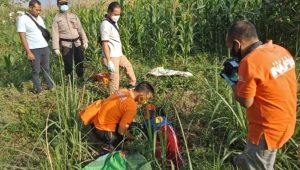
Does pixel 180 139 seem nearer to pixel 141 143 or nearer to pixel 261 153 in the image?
pixel 141 143

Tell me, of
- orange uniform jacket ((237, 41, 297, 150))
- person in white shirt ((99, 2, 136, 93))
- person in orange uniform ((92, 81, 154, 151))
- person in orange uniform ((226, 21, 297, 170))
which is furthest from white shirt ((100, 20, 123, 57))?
orange uniform jacket ((237, 41, 297, 150))

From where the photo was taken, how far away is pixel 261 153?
9.55 ft

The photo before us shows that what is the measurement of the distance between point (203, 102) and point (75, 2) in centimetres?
465

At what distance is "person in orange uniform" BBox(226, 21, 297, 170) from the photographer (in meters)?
2.62

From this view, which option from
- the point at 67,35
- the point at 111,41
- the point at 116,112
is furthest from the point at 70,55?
the point at 116,112

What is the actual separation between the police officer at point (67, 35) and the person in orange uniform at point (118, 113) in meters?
1.87

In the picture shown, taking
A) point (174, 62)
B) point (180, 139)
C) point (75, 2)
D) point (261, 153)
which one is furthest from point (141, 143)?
point (75, 2)

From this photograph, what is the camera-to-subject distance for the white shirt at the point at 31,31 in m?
5.50

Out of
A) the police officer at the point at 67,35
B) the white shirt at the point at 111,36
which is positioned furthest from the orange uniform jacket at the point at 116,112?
the police officer at the point at 67,35

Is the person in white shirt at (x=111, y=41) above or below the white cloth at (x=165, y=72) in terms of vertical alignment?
above

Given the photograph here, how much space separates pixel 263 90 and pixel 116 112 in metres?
1.79

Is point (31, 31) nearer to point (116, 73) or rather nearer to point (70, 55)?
point (70, 55)

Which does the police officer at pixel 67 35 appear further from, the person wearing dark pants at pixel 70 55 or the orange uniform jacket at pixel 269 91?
the orange uniform jacket at pixel 269 91

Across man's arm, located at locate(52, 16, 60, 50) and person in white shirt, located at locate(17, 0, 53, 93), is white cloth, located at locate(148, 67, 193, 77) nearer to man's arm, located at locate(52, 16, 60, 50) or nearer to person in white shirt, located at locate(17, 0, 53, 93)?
man's arm, located at locate(52, 16, 60, 50)
